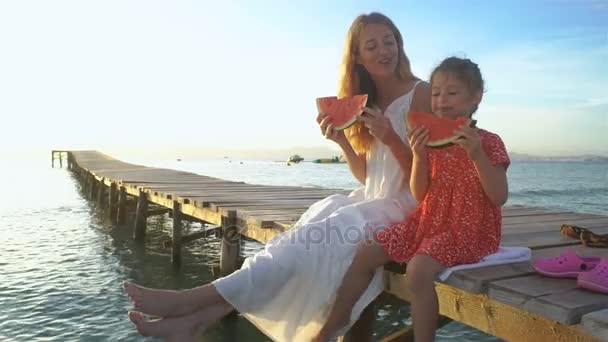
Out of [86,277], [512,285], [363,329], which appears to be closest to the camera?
[512,285]

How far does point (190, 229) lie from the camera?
14805 mm

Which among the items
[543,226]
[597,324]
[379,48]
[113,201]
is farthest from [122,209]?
[597,324]

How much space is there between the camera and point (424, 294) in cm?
277

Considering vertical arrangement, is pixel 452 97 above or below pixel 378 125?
above

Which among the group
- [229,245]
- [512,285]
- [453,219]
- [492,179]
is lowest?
[229,245]

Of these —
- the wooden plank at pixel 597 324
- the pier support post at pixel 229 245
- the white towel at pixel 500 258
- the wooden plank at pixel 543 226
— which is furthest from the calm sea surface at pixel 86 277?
the wooden plank at pixel 597 324

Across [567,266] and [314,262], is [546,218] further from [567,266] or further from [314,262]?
[314,262]

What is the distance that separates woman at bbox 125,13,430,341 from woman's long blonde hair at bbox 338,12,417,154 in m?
0.02

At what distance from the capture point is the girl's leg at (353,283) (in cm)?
307

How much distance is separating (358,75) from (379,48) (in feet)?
1.04

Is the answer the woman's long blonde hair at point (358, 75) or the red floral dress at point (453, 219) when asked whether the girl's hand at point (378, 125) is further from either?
the woman's long blonde hair at point (358, 75)

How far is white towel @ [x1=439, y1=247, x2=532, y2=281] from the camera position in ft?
9.18

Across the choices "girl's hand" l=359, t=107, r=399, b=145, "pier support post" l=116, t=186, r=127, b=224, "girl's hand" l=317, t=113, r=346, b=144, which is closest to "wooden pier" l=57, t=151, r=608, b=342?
"girl's hand" l=359, t=107, r=399, b=145

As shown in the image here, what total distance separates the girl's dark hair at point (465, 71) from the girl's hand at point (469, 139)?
35 centimetres
